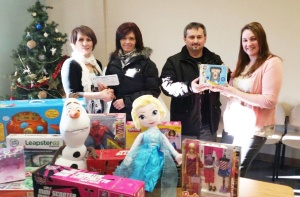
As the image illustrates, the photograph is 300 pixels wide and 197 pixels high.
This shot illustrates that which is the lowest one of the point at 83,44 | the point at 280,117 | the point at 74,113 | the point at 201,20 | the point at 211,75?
the point at 280,117

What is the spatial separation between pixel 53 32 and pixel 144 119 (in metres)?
2.58

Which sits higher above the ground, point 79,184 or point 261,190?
point 79,184

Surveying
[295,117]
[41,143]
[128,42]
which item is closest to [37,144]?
[41,143]

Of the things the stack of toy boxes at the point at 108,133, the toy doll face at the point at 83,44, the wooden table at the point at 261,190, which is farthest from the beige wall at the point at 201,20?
the stack of toy boxes at the point at 108,133

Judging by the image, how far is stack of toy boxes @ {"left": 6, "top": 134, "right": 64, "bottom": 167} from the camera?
139 centimetres

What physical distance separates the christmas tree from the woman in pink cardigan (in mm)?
2224

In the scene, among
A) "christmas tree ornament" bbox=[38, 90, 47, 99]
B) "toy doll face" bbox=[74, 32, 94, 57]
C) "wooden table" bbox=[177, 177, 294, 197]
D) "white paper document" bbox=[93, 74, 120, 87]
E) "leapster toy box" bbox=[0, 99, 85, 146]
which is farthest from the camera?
"christmas tree ornament" bbox=[38, 90, 47, 99]

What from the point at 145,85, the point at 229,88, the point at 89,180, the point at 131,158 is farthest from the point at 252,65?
the point at 89,180

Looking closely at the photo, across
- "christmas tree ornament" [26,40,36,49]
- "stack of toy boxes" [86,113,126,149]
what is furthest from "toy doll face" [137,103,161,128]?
"christmas tree ornament" [26,40,36,49]

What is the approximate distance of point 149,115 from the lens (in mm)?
1351

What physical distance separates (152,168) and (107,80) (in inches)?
38.1

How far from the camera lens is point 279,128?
3.47 meters

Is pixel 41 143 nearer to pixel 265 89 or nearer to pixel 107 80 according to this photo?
pixel 107 80

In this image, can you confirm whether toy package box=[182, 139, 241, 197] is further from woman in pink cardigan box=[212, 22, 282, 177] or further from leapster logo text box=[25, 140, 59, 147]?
woman in pink cardigan box=[212, 22, 282, 177]
